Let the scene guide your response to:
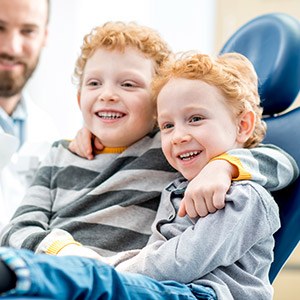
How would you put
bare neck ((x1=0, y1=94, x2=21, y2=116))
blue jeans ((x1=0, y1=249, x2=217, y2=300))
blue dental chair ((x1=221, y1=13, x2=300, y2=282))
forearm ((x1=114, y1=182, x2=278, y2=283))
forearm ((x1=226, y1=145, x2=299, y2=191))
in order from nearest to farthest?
blue jeans ((x1=0, y1=249, x2=217, y2=300)) < forearm ((x1=114, y1=182, x2=278, y2=283)) < forearm ((x1=226, y1=145, x2=299, y2=191)) < blue dental chair ((x1=221, y1=13, x2=300, y2=282)) < bare neck ((x1=0, y1=94, x2=21, y2=116))

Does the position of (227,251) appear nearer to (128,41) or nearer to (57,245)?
(57,245)

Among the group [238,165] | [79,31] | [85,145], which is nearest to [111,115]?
[85,145]

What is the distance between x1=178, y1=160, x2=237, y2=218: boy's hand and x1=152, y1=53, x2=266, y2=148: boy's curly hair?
0.13m

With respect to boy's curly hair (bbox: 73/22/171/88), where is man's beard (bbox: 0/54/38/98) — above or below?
below

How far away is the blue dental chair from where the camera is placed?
1.35 m

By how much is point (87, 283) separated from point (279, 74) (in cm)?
73

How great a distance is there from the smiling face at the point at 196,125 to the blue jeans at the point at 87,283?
0.26 metres

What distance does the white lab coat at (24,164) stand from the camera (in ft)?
5.86

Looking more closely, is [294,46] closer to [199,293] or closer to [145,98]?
[145,98]

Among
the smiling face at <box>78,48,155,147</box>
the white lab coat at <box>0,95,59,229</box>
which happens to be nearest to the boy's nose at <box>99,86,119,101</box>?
the smiling face at <box>78,48,155,147</box>

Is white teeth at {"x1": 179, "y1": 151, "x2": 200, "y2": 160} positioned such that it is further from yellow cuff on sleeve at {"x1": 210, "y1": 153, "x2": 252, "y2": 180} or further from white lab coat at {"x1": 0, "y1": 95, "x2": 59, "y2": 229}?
white lab coat at {"x1": 0, "y1": 95, "x2": 59, "y2": 229}

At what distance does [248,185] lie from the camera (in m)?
1.11

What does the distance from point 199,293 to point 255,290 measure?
12 cm

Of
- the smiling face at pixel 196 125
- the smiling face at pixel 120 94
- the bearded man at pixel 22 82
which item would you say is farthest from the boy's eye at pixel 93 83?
the bearded man at pixel 22 82
